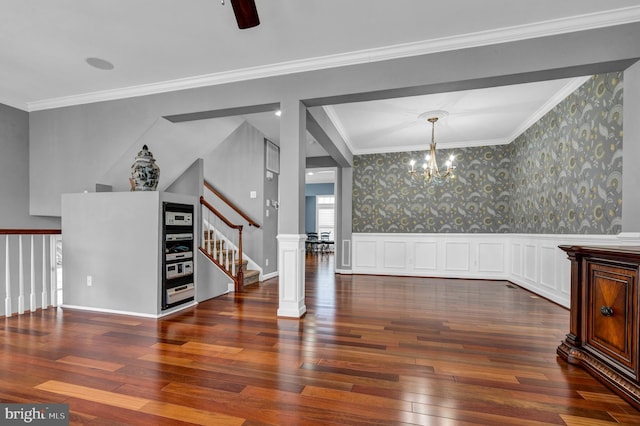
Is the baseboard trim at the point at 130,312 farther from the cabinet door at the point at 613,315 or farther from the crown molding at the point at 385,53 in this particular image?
the cabinet door at the point at 613,315

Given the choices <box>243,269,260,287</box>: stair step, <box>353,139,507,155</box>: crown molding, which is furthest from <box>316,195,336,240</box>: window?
<box>243,269,260,287</box>: stair step

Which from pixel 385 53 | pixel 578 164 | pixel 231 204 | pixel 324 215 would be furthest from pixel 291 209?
pixel 324 215

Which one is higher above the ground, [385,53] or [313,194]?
[385,53]

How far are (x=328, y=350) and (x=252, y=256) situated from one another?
3.51m

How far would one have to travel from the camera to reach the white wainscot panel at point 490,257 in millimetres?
5891

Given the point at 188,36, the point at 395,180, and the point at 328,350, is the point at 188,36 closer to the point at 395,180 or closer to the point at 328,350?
the point at 328,350

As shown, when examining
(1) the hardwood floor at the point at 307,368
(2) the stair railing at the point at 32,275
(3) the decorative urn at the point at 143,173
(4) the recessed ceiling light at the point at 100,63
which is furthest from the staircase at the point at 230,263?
(4) the recessed ceiling light at the point at 100,63

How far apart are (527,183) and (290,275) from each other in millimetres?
4250

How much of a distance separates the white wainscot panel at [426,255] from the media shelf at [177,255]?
4322mm

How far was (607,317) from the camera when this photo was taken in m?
1.98

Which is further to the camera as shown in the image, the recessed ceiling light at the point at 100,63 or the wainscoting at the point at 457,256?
the wainscoting at the point at 457,256

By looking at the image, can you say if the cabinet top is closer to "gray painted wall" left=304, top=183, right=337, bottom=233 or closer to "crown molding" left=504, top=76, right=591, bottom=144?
"crown molding" left=504, top=76, right=591, bottom=144

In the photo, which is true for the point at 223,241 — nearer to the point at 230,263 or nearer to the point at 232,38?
the point at 230,263

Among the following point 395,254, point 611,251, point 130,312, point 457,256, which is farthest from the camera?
point 395,254
